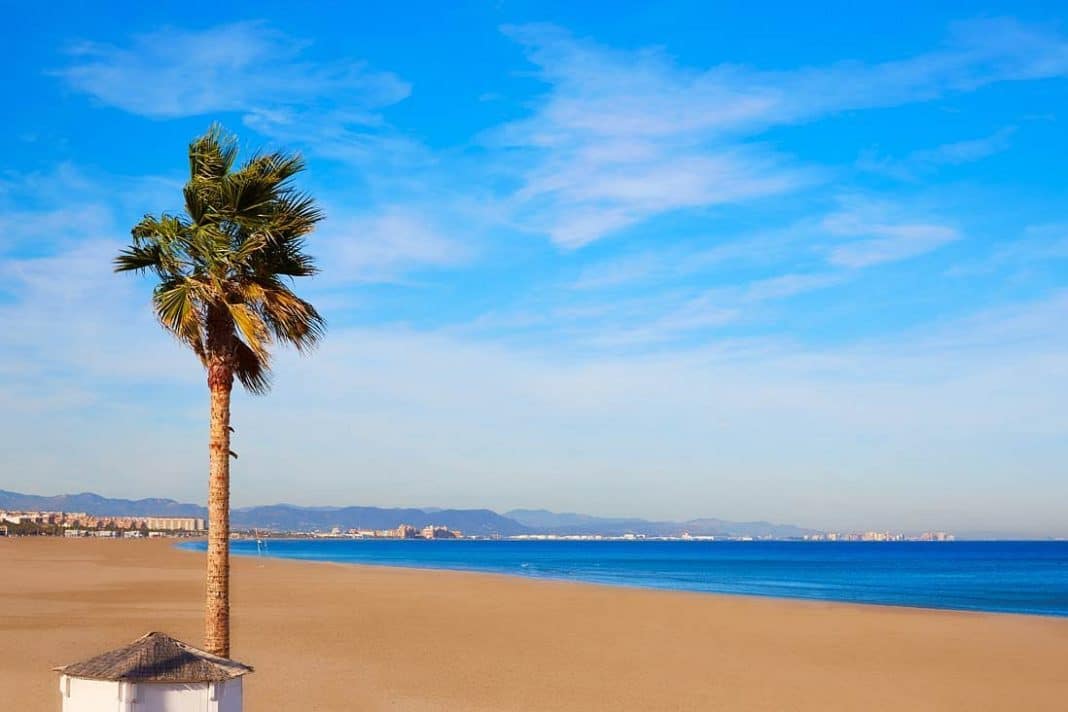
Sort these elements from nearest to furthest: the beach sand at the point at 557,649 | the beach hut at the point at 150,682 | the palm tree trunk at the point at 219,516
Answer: the beach hut at the point at 150,682 → the palm tree trunk at the point at 219,516 → the beach sand at the point at 557,649

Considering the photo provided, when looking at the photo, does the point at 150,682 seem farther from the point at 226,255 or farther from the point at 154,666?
the point at 226,255

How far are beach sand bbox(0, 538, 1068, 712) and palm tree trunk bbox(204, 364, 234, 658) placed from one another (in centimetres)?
531

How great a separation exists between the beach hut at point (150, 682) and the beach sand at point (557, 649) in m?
8.71

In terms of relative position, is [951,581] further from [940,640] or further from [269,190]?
[269,190]

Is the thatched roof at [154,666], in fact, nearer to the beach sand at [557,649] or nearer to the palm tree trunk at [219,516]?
the palm tree trunk at [219,516]

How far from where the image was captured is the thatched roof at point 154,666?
8250 millimetres

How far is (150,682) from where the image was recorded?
26.9ft

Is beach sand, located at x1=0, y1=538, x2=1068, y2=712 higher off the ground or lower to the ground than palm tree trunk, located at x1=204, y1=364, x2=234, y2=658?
lower

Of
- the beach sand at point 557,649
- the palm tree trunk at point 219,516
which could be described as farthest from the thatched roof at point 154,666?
the beach sand at point 557,649

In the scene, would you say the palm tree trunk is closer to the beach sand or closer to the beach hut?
the beach hut

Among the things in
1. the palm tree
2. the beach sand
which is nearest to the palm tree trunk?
the palm tree

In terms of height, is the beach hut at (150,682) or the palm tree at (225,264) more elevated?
the palm tree at (225,264)

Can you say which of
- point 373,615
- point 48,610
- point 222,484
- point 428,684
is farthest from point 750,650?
point 48,610

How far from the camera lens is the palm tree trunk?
468 inches
